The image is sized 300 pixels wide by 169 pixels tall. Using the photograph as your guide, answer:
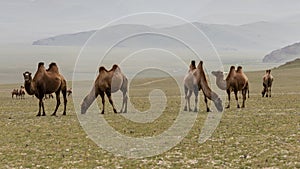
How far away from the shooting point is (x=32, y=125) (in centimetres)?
2533

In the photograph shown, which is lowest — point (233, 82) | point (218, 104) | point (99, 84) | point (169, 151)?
point (169, 151)

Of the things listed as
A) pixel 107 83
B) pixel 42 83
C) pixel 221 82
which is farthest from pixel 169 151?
pixel 221 82

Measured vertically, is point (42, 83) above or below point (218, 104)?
above

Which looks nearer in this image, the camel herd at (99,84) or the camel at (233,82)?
the camel herd at (99,84)

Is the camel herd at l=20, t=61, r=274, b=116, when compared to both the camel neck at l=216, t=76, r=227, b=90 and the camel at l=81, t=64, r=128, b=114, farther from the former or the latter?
the camel neck at l=216, t=76, r=227, b=90

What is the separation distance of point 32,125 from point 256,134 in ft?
39.0

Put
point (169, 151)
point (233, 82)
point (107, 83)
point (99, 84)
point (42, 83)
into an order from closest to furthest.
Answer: point (169, 151) → point (42, 83) → point (107, 83) → point (99, 84) → point (233, 82)

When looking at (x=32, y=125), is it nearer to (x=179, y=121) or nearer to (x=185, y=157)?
(x=179, y=121)

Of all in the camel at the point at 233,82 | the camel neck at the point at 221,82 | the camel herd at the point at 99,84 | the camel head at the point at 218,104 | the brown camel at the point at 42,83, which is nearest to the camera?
the brown camel at the point at 42,83

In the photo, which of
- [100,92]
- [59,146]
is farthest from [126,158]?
[100,92]

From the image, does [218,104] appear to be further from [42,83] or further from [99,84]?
[42,83]

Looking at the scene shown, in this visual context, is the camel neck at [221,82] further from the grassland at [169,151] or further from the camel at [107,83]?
the camel at [107,83]

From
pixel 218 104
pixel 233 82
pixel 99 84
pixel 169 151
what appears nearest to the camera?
pixel 169 151

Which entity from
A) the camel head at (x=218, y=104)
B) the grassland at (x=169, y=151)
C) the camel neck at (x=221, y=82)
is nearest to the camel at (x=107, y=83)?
the grassland at (x=169, y=151)
